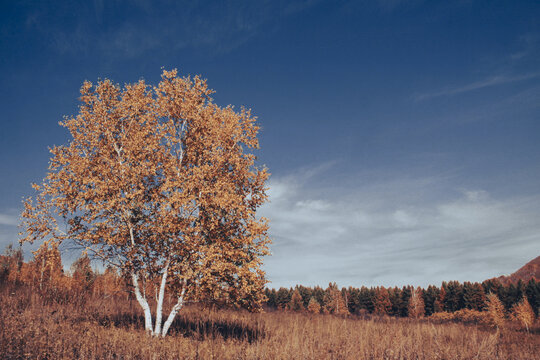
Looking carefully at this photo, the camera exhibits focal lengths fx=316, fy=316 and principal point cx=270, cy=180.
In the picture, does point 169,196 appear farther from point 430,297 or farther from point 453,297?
point 430,297

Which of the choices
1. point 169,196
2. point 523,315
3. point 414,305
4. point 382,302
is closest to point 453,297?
point 414,305

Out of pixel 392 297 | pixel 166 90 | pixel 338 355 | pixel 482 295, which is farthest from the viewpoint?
pixel 392 297

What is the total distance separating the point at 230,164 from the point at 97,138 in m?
5.68

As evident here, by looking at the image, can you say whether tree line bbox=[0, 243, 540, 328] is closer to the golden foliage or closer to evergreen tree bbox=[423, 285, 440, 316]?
evergreen tree bbox=[423, 285, 440, 316]

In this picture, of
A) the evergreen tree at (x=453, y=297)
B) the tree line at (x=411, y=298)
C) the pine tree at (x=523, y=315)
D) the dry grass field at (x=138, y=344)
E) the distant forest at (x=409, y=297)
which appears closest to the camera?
the dry grass field at (x=138, y=344)

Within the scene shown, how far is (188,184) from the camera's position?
1144 centimetres

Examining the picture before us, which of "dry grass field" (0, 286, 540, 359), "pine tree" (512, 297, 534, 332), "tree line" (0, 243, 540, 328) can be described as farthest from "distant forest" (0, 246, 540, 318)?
"dry grass field" (0, 286, 540, 359)

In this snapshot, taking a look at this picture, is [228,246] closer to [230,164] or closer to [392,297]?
[230,164]

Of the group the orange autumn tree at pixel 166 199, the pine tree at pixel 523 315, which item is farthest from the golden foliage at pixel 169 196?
the pine tree at pixel 523 315

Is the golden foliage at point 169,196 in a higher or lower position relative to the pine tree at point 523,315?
higher

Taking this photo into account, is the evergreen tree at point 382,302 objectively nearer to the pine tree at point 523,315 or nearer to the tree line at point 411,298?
the tree line at point 411,298

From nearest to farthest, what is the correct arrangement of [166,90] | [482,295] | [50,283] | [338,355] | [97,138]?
1. [338,355]
2. [97,138]
3. [166,90]
4. [50,283]
5. [482,295]

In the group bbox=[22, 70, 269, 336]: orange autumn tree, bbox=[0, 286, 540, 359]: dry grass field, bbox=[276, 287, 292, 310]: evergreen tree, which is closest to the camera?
bbox=[0, 286, 540, 359]: dry grass field

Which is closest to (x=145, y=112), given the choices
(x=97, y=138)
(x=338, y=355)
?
(x=97, y=138)
